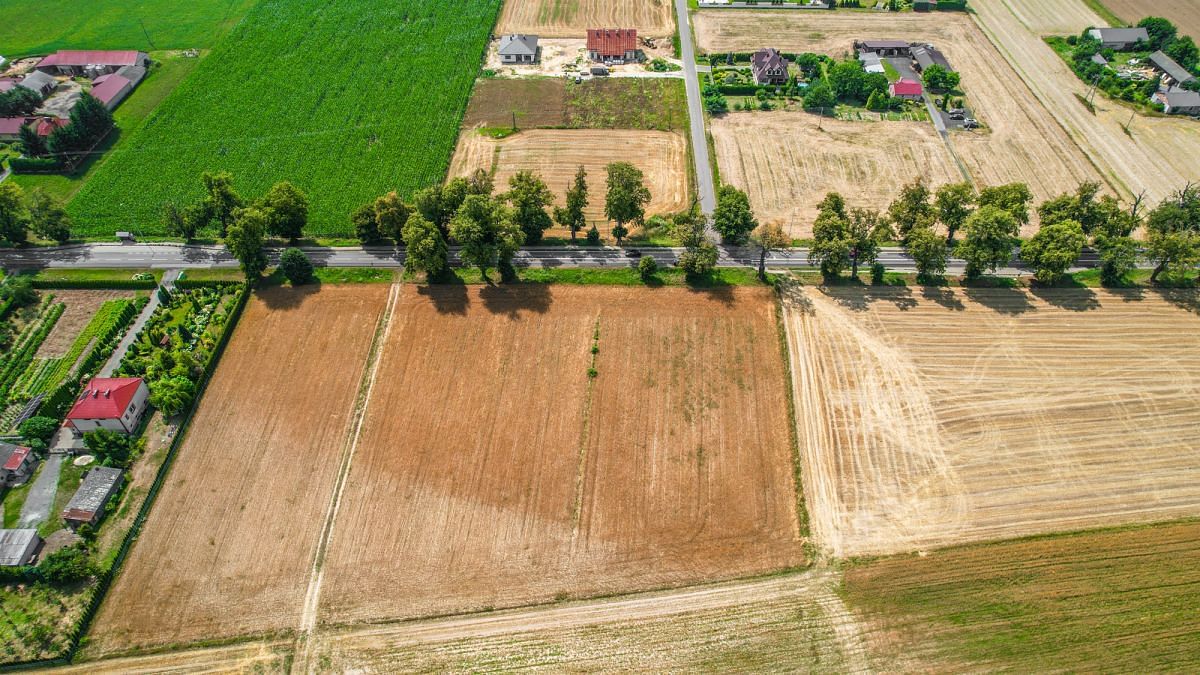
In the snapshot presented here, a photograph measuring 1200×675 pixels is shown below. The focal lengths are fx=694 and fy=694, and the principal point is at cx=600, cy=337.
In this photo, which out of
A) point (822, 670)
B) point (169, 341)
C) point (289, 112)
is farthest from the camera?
point (289, 112)

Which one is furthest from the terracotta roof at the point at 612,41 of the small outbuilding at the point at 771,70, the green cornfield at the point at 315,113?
the small outbuilding at the point at 771,70

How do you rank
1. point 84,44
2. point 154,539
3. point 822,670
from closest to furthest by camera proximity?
point 822,670 → point 154,539 → point 84,44

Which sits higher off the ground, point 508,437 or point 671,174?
point 671,174

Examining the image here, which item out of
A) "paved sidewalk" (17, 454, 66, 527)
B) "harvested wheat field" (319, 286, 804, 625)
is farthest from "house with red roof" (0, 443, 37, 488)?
"harvested wheat field" (319, 286, 804, 625)

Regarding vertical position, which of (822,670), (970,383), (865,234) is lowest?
(822,670)

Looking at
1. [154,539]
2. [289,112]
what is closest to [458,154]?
[289,112]

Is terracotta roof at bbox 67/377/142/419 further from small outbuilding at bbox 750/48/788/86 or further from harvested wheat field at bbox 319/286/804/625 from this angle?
small outbuilding at bbox 750/48/788/86

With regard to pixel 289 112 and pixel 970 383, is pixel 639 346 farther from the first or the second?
pixel 289 112

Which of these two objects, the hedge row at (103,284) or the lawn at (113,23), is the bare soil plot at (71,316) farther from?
the lawn at (113,23)

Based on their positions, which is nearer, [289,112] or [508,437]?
[508,437]
